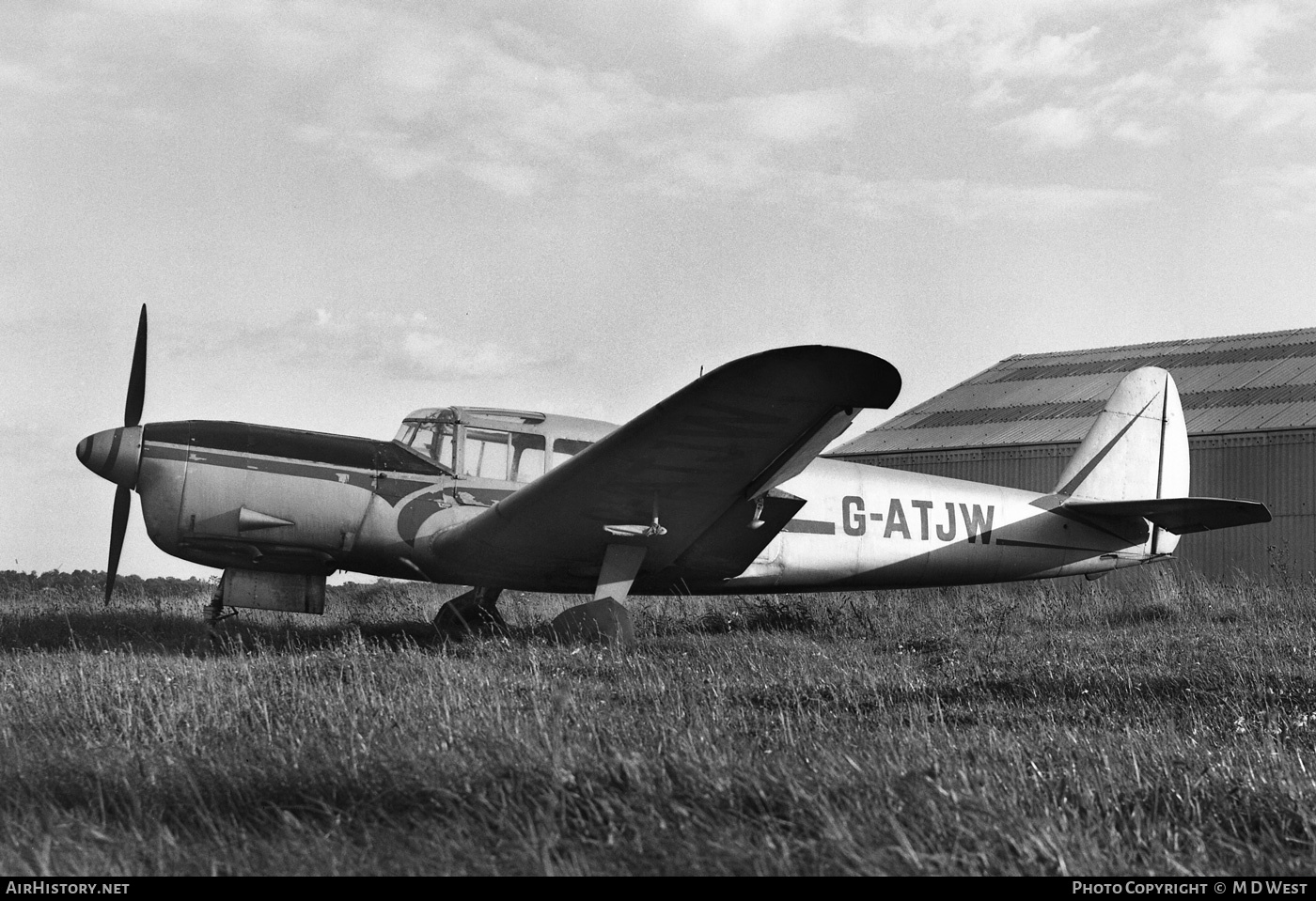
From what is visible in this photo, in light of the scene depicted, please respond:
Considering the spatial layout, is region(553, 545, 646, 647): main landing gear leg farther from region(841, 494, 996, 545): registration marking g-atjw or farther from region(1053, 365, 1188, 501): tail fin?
region(1053, 365, 1188, 501): tail fin

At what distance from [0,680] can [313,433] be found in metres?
3.59

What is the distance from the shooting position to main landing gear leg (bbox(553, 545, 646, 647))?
895 cm

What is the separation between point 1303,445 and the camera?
20.8 m

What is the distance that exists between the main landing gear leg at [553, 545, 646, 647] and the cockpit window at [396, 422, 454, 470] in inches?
69.6

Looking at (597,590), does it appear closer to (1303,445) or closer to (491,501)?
(491,501)

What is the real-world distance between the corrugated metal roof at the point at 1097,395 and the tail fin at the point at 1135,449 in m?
8.91

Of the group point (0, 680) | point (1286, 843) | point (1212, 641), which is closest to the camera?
point (1286, 843)

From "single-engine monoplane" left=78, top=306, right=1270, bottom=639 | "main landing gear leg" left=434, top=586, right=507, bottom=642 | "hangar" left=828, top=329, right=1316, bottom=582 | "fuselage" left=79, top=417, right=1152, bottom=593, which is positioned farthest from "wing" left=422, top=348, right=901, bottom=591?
"hangar" left=828, top=329, right=1316, bottom=582

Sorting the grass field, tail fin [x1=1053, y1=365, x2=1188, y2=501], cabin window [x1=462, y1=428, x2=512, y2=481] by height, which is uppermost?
tail fin [x1=1053, y1=365, x2=1188, y2=501]

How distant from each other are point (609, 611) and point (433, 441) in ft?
7.70

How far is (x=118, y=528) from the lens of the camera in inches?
412

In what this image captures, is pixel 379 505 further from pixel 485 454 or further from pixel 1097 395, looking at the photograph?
pixel 1097 395

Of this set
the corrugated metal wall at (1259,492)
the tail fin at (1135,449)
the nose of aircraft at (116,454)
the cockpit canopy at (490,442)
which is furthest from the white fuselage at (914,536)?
the corrugated metal wall at (1259,492)
